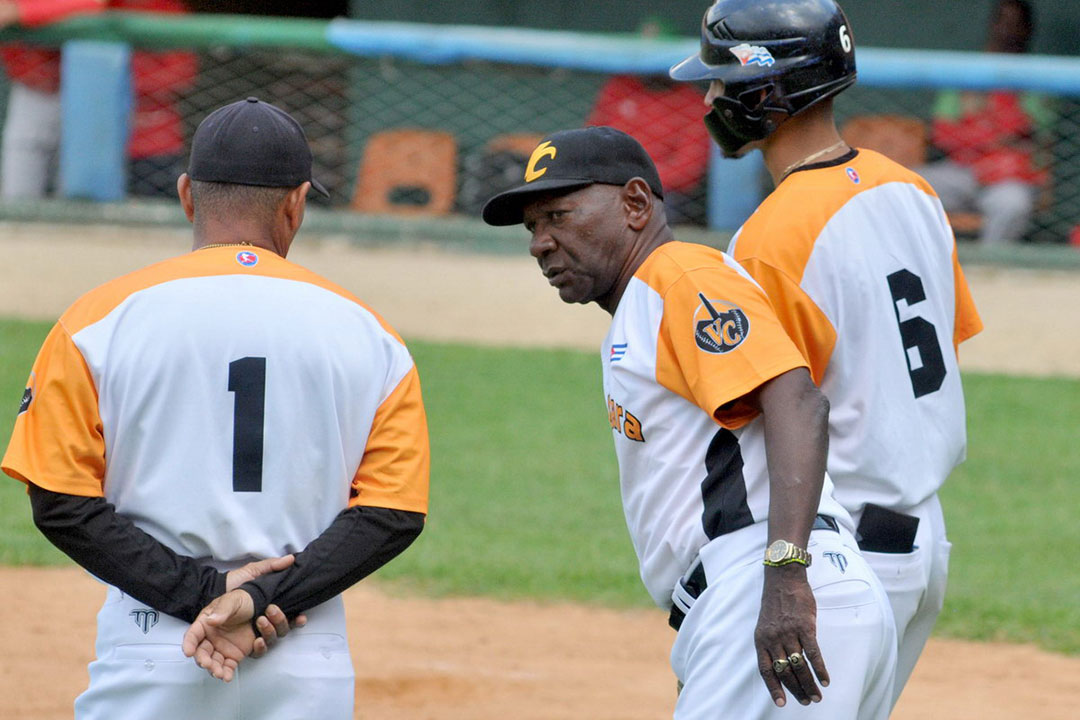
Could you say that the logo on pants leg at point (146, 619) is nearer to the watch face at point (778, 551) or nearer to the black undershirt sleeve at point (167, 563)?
the black undershirt sleeve at point (167, 563)

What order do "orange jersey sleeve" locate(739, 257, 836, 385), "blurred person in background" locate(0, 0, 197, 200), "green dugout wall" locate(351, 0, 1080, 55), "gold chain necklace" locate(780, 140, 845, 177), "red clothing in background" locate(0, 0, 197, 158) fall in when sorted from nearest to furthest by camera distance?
"orange jersey sleeve" locate(739, 257, 836, 385) < "gold chain necklace" locate(780, 140, 845, 177) < "blurred person in background" locate(0, 0, 197, 200) < "red clothing in background" locate(0, 0, 197, 158) < "green dugout wall" locate(351, 0, 1080, 55)

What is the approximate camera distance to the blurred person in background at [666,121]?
10.4 meters

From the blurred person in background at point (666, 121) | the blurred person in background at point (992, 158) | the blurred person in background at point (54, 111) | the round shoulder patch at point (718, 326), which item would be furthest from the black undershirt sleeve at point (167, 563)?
the blurred person in background at point (54, 111)

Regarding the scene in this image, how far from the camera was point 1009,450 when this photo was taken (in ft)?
28.1

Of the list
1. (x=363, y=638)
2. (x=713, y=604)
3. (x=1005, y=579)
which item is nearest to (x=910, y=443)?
(x=713, y=604)

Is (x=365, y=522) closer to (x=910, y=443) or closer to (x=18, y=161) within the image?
(x=910, y=443)

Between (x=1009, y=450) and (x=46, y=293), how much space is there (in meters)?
6.61

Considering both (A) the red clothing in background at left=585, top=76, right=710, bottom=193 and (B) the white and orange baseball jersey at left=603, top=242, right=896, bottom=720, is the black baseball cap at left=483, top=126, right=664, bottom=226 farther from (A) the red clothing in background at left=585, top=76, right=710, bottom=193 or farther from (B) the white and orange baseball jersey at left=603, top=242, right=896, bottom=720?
(A) the red clothing in background at left=585, top=76, right=710, bottom=193

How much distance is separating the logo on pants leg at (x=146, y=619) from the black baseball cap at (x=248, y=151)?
825mm

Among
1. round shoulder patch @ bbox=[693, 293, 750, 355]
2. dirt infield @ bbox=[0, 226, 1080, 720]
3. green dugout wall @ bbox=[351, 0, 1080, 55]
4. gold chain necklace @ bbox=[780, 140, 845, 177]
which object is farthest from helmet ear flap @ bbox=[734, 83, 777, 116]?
green dugout wall @ bbox=[351, 0, 1080, 55]

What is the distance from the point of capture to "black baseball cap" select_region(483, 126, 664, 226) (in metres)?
2.96

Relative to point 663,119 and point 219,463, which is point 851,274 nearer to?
point 219,463

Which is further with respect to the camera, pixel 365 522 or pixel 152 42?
pixel 152 42

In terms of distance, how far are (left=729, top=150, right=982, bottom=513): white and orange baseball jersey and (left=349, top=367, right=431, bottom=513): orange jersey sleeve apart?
826mm
